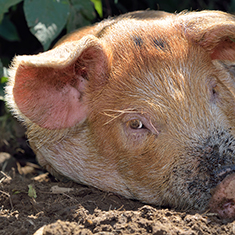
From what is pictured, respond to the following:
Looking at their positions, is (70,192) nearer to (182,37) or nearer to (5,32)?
(182,37)

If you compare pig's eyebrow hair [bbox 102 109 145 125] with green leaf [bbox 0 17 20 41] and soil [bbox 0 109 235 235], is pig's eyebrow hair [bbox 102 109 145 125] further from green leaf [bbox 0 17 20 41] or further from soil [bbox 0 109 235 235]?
green leaf [bbox 0 17 20 41]

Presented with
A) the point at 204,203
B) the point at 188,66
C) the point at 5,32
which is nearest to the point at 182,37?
the point at 188,66

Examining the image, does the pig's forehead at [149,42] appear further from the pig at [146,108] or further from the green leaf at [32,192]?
the green leaf at [32,192]

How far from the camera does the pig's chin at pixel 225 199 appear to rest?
2.44 m

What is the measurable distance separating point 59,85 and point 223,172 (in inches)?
57.0

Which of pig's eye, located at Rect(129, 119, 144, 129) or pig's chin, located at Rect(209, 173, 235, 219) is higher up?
pig's eye, located at Rect(129, 119, 144, 129)

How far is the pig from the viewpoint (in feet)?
8.64

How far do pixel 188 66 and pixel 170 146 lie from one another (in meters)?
0.67

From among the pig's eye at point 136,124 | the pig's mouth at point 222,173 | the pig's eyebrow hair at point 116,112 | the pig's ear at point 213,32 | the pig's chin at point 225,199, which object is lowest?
the pig's chin at point 225,199

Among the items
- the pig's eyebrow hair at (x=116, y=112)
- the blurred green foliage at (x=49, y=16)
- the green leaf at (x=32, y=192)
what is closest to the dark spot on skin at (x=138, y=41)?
the pig's eyebrow hair at (x=116, y=112)

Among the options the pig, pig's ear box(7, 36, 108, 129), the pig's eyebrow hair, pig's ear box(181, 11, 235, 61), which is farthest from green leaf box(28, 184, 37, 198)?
pig's ear box(181, 11, 235, 61)

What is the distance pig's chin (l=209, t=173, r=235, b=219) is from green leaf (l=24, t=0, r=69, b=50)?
2222 millimetres

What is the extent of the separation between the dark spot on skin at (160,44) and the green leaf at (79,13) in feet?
5.41

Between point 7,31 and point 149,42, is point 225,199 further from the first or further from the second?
point 7,31
